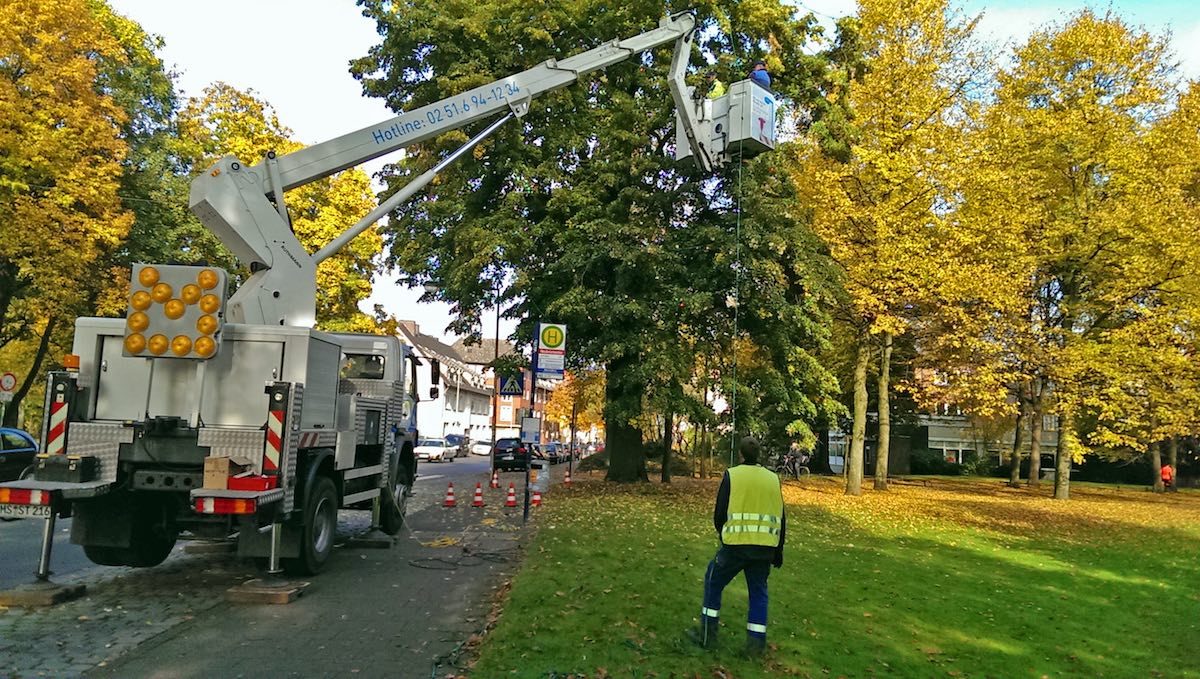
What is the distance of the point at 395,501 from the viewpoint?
11812 mm

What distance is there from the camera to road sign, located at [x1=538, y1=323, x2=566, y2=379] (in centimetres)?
1341

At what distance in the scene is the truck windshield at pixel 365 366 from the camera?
1169 centimetres

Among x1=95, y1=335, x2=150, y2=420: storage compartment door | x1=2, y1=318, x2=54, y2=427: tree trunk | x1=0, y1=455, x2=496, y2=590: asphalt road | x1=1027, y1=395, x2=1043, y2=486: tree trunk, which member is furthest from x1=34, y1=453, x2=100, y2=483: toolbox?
x1=1027, y1=395, x2=1043, y2=486: tree trunk

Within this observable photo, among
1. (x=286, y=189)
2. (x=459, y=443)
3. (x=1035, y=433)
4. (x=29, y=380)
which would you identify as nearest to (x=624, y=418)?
(x=286, y=189)

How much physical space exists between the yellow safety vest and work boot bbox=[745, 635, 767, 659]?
71cm

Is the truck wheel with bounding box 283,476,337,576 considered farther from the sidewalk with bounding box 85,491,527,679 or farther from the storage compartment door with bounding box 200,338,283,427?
the storage compartment door with bounding box 200,338,283,427

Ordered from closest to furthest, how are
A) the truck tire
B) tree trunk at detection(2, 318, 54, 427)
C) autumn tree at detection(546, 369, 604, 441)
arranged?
1. the truck tire
2. tree trunk at detection(2, 318, 54, 427)
3. autumn tree at detection(546, 369, 604, 441)

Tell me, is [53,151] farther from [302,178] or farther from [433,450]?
[433,450]

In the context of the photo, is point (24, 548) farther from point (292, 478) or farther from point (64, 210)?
point (64, 210)

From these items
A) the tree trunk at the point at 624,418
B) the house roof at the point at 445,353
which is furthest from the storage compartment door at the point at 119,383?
the house roof at the point at 445,353

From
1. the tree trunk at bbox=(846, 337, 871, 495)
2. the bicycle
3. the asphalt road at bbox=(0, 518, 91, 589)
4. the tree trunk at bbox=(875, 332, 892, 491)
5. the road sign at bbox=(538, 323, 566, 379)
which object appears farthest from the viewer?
the bicycle

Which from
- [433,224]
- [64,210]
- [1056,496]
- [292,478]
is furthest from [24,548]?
[1056,496]

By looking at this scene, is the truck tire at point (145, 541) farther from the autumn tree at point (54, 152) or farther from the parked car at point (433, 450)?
the parked car at point (433, 450)

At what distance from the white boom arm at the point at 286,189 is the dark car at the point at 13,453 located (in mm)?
8985
